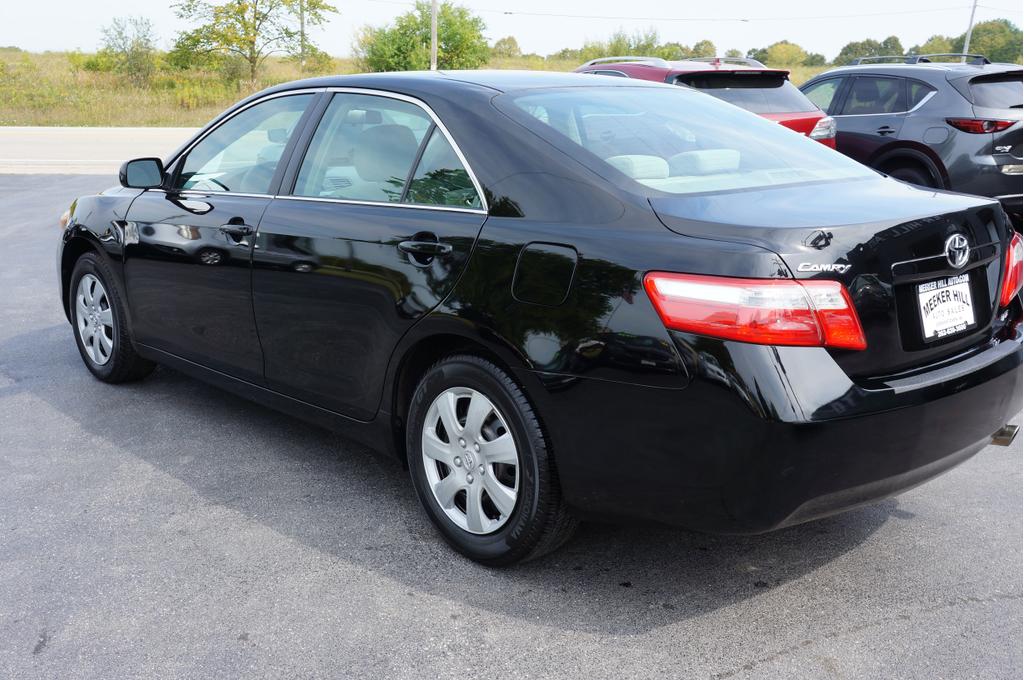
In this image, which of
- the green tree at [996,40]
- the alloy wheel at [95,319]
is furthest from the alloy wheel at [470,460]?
the green tree at [996,40]

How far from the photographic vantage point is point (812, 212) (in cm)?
279

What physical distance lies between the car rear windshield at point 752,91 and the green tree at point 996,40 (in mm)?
67488

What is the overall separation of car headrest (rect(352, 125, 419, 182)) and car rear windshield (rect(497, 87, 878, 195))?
1.33 ft

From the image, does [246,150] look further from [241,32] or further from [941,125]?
[241,32]

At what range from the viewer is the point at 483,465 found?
3195 millimetres

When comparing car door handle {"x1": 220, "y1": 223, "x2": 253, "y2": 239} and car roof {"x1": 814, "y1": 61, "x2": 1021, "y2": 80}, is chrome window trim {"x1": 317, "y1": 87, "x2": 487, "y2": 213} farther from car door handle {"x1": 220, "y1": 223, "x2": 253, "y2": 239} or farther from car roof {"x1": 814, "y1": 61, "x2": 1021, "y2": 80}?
car roof {"x1": 814, "y1": 61, "x2": 1021, "y2": 80}

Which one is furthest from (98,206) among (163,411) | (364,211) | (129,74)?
(129,74)

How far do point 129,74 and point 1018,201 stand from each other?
43749 mm

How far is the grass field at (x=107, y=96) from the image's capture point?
33.4 metres

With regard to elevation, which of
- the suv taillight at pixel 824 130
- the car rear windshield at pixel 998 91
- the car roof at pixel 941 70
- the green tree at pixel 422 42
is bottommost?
the suv taillight at pixel 824 130

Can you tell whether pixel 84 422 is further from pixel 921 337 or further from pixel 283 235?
pixel 921 337

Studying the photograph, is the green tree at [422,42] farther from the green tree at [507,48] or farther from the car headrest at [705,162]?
the car headrest at [705,162]

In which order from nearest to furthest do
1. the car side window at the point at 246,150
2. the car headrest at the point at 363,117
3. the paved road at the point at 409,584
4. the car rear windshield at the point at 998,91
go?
1. the paved road at the point at 409,584
2. the car headrest at the point at 363,117
3. the car side window at the point at 246,150
4. the car rear windshield at the point at 998,91

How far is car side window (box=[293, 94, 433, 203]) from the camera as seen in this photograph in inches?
140
